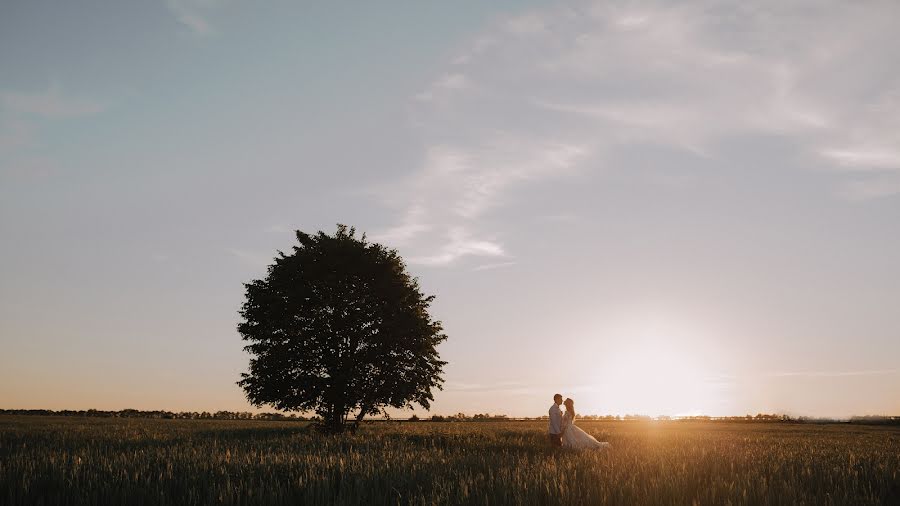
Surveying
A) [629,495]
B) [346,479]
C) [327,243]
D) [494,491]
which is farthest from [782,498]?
[327,243]

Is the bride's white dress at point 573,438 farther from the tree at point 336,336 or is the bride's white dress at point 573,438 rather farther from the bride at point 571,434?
the tree at point 336,336

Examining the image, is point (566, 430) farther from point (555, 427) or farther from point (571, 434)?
point (555, 427)

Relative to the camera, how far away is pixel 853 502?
749 cm

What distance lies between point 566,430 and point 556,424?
0.40m

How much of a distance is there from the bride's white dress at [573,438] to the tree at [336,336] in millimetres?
12248

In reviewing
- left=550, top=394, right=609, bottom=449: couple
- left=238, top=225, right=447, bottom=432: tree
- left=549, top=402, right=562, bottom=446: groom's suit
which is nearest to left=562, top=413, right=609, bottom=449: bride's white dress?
left=550, top=394, right=609, bottom=449: couple

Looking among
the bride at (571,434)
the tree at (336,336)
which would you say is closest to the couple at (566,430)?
the bride at (571,434)

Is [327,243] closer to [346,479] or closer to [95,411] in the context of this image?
[346,479]

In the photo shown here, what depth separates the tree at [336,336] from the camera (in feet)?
102

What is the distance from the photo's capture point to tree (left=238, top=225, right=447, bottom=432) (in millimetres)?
31000

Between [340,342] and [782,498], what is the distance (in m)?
26.2

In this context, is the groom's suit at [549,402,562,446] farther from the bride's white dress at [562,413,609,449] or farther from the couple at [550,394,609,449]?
the bride's white dress at [562,413,609,449]

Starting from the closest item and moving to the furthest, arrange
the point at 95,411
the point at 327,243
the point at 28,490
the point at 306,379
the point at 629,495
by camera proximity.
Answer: the point at 629,495
the point at 28,490
the point at 306,379
the point at 327,243
the point at 95,411

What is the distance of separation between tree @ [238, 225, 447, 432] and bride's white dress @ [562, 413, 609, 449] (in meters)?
12.2
